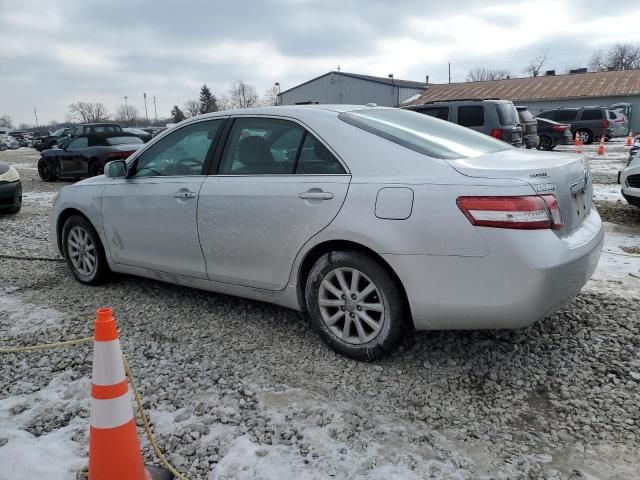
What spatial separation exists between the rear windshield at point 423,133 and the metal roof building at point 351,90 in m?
37.2

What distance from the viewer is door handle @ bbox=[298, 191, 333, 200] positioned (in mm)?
3137

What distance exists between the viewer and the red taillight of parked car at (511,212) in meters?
2.64

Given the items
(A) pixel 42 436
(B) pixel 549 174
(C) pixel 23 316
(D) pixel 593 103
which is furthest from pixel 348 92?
(A) pixel 42 436

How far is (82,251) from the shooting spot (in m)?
4.84

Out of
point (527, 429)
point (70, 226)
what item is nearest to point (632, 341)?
point (527, 429)

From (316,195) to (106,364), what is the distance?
1580 millimetres

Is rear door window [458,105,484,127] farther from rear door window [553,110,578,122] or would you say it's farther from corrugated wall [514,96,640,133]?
corrugated wall [514,96,640,133]

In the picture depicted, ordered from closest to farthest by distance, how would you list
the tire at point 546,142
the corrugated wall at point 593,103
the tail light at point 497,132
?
the tail light at point 497,132 → the tire at point 546,142 → the corrugated wall at point 593,103

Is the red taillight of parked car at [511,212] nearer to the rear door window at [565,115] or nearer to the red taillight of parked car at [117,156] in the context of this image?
the red taillight of parked car at [117,156]

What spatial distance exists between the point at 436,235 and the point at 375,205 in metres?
0.39

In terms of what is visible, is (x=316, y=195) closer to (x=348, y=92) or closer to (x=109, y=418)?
(x=109, y=418)

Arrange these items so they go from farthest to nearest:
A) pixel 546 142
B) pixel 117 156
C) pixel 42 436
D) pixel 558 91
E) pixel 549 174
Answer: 1. pixel 558 91
2. pixel 546 142
3. pixel 117 156
4. pixel 549 174
5. pixel 42 436

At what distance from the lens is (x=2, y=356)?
3.44 m

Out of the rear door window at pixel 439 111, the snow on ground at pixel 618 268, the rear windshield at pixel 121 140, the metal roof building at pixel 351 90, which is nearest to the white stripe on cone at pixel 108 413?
the snow on ground at pixel 618 268
